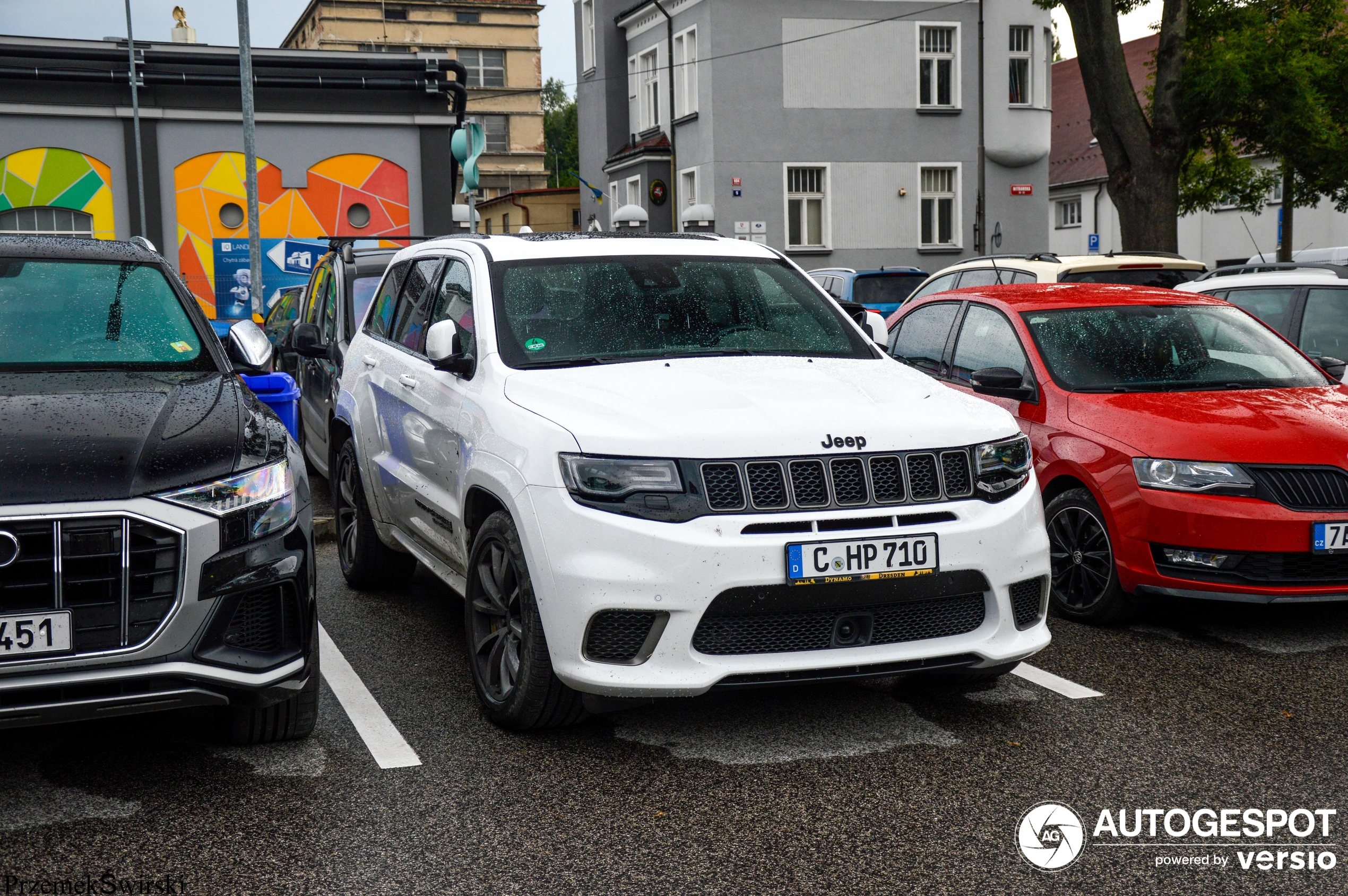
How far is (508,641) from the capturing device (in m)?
4.62

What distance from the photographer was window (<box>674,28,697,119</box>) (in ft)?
120

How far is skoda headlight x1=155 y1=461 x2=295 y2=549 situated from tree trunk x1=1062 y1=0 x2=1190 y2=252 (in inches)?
660

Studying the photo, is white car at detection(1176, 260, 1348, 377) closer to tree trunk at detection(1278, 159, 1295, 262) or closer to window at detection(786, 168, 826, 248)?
tree trunk at detection(1278, 159, 1295, 262)

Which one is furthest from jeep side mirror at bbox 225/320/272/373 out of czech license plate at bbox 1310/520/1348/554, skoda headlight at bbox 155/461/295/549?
czech license plate at bbox 1310/520/1348/554

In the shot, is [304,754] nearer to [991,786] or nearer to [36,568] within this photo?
[36,568]

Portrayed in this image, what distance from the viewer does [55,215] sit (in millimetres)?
25062

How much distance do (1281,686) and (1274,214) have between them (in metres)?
39.7

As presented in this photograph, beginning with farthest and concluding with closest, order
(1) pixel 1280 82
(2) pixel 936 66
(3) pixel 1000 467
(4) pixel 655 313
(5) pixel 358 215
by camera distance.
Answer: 1. (2) pixel 936 66
2. (5) pixel 358 215
3. (1) pixel 1280 82
4. (4) pixel 655 313
5. (3) pixel 1000 467

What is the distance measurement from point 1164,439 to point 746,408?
235 cm

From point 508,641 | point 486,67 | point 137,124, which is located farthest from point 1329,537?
point 486,67

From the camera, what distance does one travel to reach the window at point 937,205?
36344 millimetres

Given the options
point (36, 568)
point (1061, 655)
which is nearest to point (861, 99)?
point (1061, 655)

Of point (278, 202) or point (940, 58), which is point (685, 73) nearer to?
point (940, 58)

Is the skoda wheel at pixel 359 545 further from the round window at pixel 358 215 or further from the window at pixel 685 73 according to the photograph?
the window at pixel 685 73
